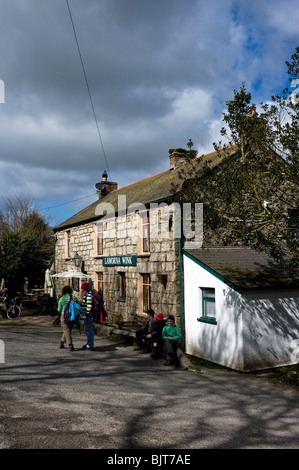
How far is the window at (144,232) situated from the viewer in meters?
15.0

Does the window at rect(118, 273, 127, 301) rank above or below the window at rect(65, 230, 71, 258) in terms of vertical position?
below

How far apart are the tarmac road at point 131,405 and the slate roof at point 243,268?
8.10ft

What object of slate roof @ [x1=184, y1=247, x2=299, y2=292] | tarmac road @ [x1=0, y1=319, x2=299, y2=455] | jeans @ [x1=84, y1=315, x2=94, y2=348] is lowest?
tarmac road @ [x1=0, y1=319, x2=299, y2=455]

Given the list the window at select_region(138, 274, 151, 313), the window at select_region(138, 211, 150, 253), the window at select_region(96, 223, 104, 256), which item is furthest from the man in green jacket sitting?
the window at select_region(96, 223, 104, 256)

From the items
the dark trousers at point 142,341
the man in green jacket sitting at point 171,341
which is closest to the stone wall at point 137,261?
the dark trousers at point 142,341

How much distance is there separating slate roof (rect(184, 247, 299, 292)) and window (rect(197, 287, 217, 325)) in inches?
31.8

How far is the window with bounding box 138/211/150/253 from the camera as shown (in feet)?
49.2

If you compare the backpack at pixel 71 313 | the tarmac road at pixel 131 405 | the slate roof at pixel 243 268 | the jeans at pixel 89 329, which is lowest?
the tarmac road at pixel 131 405

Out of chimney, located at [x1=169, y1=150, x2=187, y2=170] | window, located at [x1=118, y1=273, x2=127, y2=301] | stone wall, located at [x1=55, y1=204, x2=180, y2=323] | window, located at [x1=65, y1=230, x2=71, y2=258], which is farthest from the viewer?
window, located at [x1=65, y1=230, x2=71, y2=258]

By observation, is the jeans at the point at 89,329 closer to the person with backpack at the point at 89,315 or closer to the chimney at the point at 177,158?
the person with backpack at the point at 89,315

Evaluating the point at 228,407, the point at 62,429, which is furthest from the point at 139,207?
the point at 62,429

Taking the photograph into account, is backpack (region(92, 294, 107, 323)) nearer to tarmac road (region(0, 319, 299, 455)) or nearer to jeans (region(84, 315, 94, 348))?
jeans (region(84, 315, 94, 348))

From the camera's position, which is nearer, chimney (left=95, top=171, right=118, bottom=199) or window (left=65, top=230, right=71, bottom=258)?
window (left=65, top=230, right=71, bottom=258)
